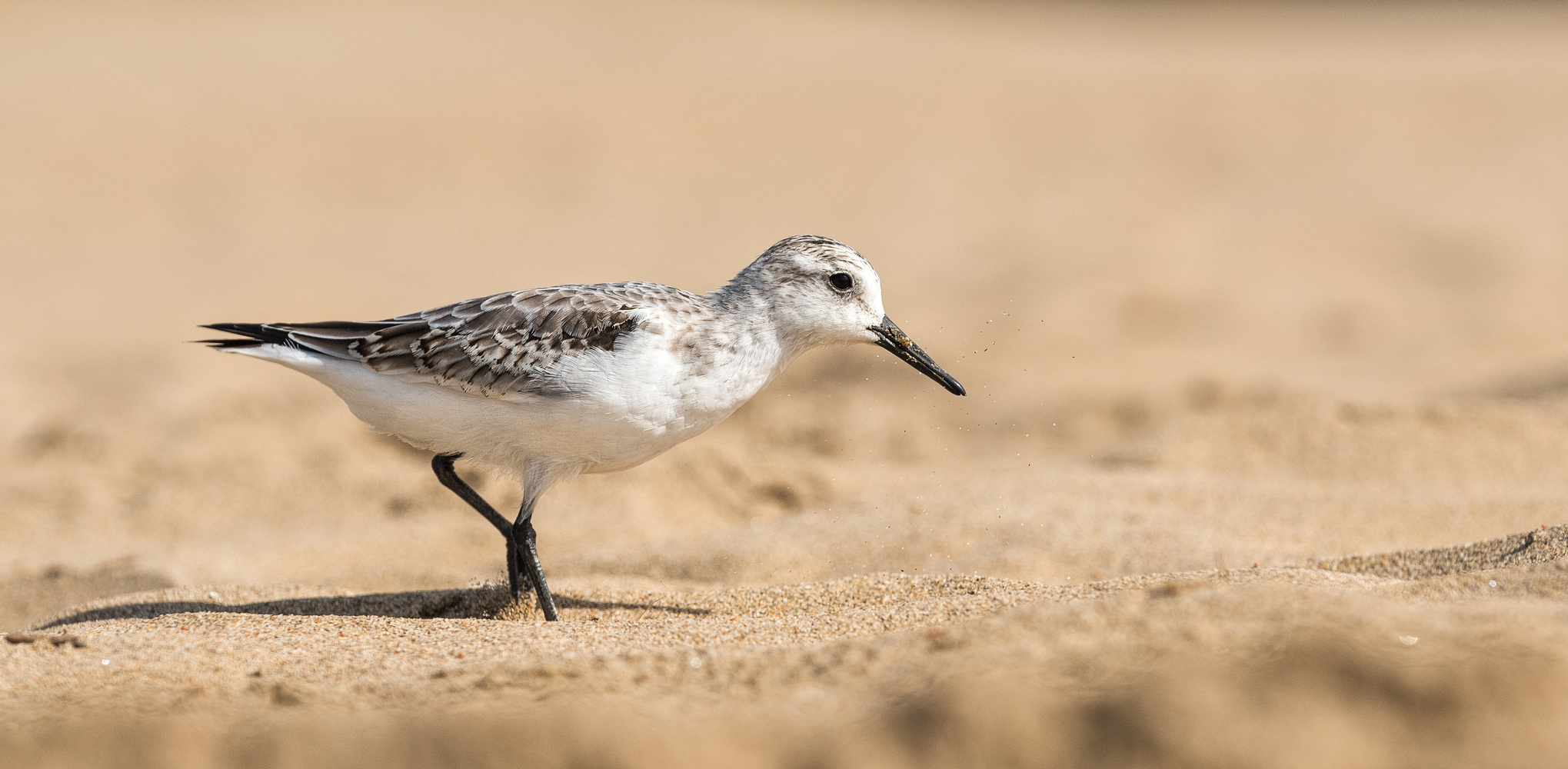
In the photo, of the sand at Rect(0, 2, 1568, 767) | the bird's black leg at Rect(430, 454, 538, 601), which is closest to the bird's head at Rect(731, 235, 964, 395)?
the sand at Rect(0, 2, 1568, 767)

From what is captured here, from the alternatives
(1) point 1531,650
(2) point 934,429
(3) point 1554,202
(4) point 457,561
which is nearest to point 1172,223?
(3) point 1554,202

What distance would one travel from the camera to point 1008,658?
10.3 feet

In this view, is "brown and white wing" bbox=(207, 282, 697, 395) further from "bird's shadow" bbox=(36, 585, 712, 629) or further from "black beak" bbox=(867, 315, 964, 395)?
"bird's shadow" bbox=(36, 585, 712, 629)

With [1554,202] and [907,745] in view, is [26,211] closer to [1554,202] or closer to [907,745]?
[907,745]

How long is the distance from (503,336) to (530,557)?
845mm

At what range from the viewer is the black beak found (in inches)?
209

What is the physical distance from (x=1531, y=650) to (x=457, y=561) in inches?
203

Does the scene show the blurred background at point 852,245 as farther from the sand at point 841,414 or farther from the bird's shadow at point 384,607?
the bird's shadow at point 384,607

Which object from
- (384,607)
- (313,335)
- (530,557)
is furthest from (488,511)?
(313,335)

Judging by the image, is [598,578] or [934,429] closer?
[598,578]

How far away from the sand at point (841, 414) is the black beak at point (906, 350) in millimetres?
817

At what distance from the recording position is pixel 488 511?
17.5ft

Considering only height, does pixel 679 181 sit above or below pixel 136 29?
below

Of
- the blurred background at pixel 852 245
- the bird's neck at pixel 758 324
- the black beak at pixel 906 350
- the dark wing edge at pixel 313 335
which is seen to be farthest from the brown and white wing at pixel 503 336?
the blurred background at pixel 852 245
